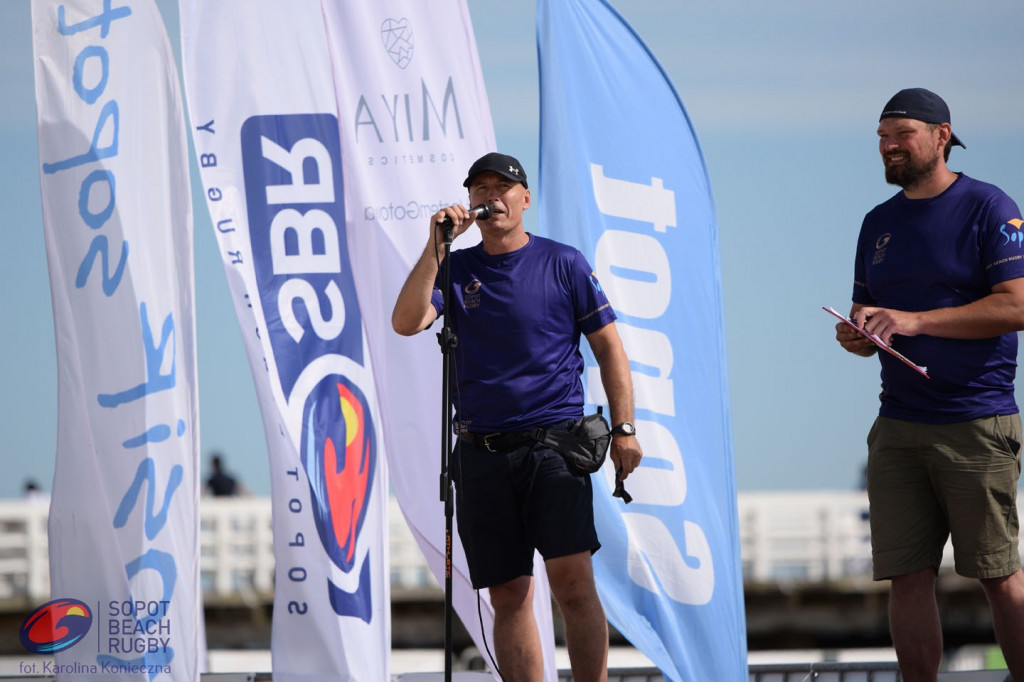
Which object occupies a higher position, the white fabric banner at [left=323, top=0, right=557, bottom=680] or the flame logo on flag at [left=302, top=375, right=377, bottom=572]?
the white fabric banner at [left=323, top=0, right=557, bottom=680]

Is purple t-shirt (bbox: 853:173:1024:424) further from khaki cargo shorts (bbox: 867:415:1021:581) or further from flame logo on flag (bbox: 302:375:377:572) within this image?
flame logo on flag (bbox: 302:375:377:572)

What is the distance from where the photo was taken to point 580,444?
14.2 ft

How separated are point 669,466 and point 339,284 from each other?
1.55 metres

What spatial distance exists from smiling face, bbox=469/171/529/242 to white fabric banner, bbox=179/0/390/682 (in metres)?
1.42

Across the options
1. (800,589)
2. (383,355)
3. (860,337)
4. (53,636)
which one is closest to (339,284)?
(383,355)

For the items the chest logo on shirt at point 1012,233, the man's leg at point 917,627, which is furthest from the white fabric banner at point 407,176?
the chest logo on shirt at point 1012,233

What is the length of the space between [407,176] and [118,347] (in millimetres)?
1351

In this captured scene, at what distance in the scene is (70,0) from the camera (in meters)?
5.69

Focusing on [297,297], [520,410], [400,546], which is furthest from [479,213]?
[400,546]

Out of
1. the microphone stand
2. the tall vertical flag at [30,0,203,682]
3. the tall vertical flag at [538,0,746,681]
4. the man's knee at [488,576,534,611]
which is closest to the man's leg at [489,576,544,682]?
the man's knee at [488,576,534,611]

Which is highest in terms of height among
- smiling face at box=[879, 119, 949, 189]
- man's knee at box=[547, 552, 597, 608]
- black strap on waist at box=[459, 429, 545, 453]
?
smiling face at box=[879, 119, 949, 189]

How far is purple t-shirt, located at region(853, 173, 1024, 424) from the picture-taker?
404 centimetres

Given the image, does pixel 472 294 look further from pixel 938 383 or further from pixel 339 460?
pixel 339 460

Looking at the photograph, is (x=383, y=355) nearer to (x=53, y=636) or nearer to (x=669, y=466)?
(x=669, y=466)
